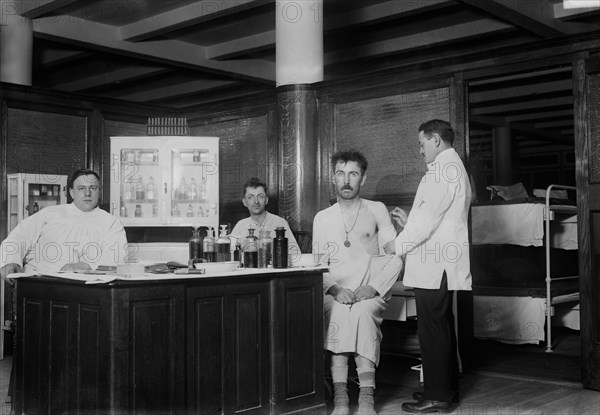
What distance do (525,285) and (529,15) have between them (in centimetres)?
323

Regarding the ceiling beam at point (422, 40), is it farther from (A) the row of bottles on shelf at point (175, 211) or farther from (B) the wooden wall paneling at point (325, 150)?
(A) the row of bottles on shelf at point (175, 211)

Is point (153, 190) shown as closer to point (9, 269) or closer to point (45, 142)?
point (45, 142)

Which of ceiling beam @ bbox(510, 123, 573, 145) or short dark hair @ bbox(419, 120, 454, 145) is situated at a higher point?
ceiling beam @ bbox(510, 123, 573, 145)

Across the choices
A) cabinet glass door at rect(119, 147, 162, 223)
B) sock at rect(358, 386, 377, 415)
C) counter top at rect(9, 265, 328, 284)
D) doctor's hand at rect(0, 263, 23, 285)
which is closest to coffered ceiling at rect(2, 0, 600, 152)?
cabinet glass door at rect(119, 147, 162, 223)

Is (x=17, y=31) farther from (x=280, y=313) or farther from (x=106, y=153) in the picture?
(x=280, y=313)

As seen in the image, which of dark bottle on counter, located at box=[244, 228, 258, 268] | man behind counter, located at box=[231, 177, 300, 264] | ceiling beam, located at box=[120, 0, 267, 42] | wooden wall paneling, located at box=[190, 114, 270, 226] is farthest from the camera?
ceiling beam, located at box=[120, 0, 267, 42]

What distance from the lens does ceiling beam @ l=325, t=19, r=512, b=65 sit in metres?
8.91

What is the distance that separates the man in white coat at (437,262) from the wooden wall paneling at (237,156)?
266cm

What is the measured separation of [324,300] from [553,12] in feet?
17.8

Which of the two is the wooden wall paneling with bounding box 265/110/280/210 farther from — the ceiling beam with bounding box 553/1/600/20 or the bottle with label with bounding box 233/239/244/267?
the ceiling beam with bounding box 553/1/600/20

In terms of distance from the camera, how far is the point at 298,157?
6.18 metres

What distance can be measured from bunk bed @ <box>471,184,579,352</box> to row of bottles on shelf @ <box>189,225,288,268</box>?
2445 millimetres

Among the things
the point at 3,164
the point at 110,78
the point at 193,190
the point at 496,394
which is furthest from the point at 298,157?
the point at 110,78

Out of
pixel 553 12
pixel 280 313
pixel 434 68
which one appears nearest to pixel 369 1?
pixel 553 12
